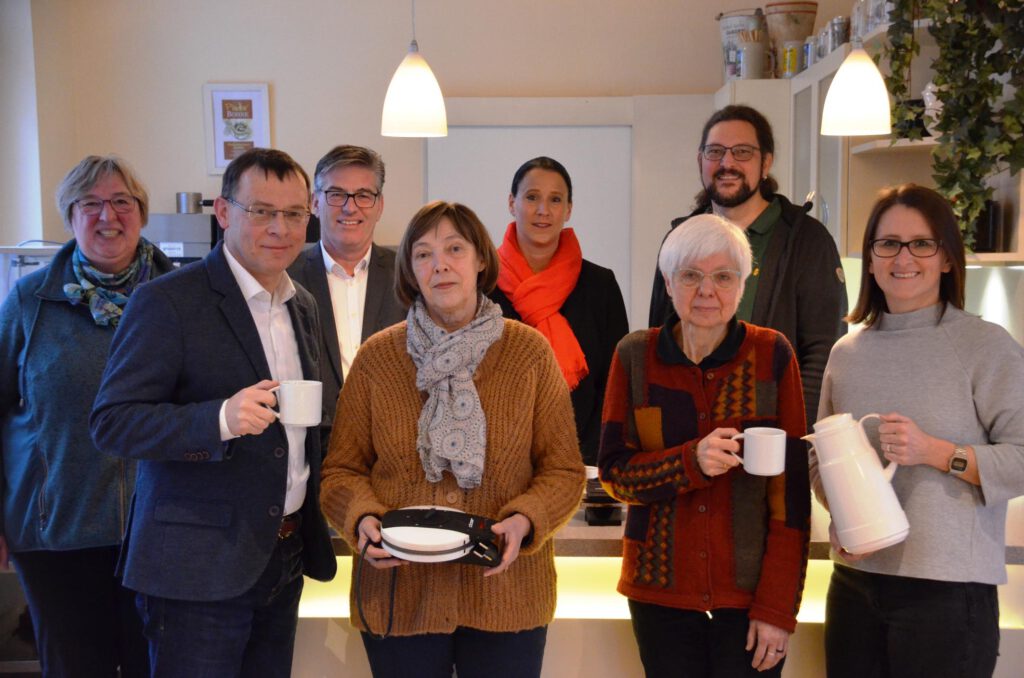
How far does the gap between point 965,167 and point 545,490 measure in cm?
160

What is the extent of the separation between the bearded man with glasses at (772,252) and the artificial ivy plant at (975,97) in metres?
0.51

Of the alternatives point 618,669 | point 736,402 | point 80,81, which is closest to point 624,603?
point 618,669

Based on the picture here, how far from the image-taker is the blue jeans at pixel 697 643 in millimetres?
1726

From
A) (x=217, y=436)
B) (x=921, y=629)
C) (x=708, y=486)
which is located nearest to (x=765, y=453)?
(x=708, y=486)

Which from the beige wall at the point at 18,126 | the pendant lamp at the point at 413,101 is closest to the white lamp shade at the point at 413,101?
the pendant lamp at the point at 413,101

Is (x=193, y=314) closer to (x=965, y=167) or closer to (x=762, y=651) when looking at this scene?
(x=762, y=651)

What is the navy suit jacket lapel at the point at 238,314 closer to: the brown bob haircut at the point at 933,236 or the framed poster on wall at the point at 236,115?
the brown bob haircut at the point at 933,236

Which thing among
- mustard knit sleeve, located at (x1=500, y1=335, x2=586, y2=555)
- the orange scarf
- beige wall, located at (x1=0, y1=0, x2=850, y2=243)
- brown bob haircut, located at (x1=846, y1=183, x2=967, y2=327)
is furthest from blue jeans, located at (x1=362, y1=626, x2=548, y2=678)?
beige wall, located at (x1=0, y1=0, x2=850, y2=243)

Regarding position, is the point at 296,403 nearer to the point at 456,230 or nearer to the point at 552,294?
the point at 456,230

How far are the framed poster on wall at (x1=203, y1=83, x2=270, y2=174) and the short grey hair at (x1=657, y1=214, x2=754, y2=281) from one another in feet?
13.5

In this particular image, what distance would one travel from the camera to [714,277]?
68.9 inches

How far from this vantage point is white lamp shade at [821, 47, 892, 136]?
2.77 metres

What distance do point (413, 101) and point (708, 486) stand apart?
1797 millimetres

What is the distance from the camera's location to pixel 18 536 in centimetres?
215
